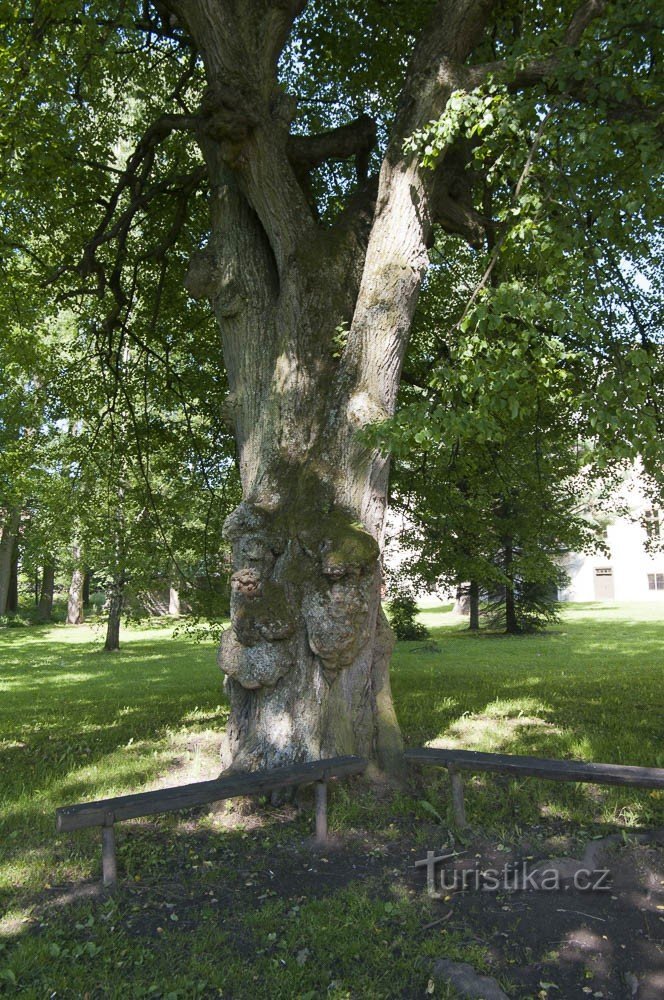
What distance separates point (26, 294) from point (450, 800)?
848cm

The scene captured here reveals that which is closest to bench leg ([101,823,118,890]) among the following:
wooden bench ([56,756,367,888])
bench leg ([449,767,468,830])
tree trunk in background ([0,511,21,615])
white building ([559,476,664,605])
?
wooden bench ([56,756,367,888])

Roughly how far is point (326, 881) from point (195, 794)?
970mm

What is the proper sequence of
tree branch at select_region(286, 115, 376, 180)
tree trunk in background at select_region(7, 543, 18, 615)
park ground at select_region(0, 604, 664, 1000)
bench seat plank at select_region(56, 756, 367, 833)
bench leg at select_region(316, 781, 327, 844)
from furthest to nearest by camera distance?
tree trunk in background at select_region(7, 543, 18, 615) → tree branch at select_region(286, 115, 376, 180) → bench leg at select_region(316, 781, 327, 844) → bench seat plank at select_region(56, 756, 367, 833) → park ground at select_region(0, 604, 664, 1000)

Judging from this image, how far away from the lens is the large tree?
223 inches

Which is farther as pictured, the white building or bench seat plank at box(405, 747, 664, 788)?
the white building

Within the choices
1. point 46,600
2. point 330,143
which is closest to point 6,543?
point 46,600

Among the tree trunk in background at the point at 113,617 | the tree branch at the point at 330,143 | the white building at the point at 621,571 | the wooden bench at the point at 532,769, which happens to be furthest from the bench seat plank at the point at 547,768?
the white building at the point at 621,571

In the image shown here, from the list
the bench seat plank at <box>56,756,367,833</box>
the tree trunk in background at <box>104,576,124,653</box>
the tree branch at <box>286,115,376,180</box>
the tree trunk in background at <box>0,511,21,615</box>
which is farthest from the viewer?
the tree trunk in background at <box>0,511,21,615</box>

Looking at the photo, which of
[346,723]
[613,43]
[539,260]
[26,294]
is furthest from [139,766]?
[613,43]

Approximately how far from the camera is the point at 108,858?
4.51 m

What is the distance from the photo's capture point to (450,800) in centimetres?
570

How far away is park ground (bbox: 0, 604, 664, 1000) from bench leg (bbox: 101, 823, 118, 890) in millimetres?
95

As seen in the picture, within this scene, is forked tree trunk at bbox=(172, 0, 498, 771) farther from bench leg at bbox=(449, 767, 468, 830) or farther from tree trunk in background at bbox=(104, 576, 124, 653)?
tree trunk in background at bbox=(104, 576, 124, 653)

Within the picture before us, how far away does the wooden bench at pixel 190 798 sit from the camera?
14.4 ft
